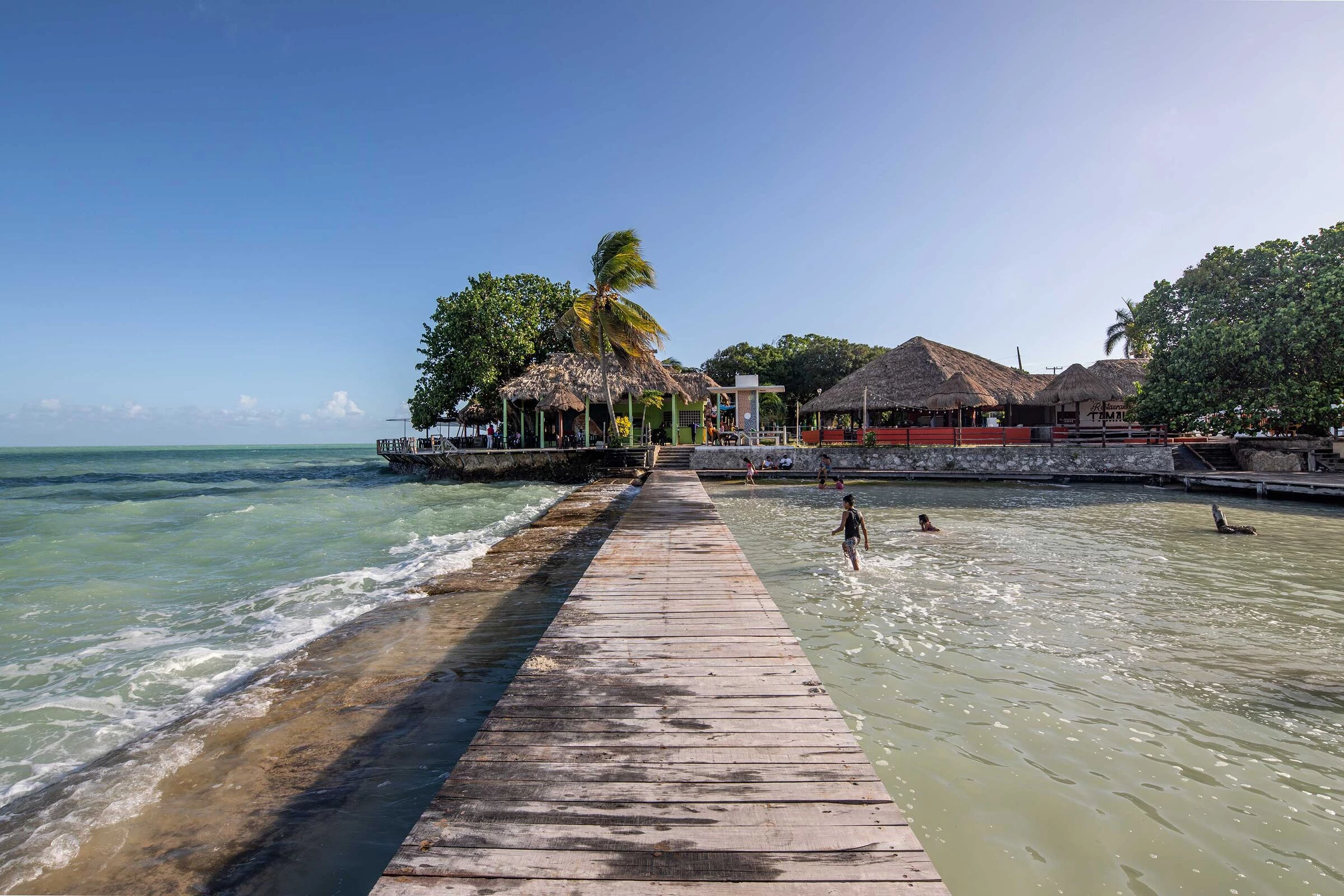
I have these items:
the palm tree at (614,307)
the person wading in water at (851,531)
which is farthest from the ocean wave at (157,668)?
the palm tree at (614,307)

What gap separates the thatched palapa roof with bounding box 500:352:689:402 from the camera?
1031 inches

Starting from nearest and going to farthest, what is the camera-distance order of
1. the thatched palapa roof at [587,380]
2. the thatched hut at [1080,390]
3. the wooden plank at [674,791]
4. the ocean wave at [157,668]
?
1. the wooden plank at [674,791]
2. the ocean wave at [157,668]
3. the thatched hut at [1080,390]
4. the thatched palapa roof at [587,380]

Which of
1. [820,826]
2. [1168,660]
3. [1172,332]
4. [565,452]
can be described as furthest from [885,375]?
[820,826]

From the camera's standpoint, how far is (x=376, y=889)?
1652mm

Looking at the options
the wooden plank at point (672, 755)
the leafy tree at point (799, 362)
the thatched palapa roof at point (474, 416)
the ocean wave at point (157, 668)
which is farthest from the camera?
the leafy tree at point (799, 362)

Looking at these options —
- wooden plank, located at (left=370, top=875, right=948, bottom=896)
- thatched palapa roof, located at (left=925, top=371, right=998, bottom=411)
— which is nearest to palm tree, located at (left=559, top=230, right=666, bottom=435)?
thatched palapa roof, located at (left=925, top=371, right=998, bottom=411)

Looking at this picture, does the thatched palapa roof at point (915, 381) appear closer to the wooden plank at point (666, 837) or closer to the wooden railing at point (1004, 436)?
the wooden railing at point (1004, 436)

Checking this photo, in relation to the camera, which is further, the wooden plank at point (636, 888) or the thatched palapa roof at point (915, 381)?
the thatched palapa roof at point (915, 381)

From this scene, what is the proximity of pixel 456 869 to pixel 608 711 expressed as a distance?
1.20m

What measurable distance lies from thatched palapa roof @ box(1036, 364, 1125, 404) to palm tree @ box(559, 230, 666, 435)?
17186 millimetres

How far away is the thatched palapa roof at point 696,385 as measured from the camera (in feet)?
88.0

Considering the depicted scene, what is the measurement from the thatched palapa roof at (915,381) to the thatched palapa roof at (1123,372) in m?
2.80

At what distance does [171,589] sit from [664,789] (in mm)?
9395

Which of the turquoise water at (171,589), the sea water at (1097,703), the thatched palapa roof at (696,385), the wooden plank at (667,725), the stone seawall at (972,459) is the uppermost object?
the thatched palapa roof at (696,385)
